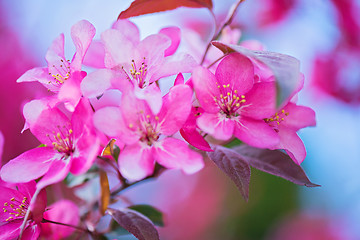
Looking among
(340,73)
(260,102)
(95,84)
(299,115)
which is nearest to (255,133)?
(260,102)

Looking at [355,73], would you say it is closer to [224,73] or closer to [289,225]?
[289,225]

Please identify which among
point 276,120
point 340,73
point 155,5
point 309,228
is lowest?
point 309,228

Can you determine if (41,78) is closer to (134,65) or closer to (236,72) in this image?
(134,65)

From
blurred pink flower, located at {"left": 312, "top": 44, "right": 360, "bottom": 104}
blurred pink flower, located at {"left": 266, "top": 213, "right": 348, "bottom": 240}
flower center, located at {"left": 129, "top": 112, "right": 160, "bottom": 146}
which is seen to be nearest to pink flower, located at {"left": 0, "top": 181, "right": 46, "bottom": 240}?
flower center, located at {"left": 129, "top": 112, "right": 160, "bottom": 146}

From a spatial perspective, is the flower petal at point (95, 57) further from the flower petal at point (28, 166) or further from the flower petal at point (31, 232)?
the flower petal at point (31, 232)

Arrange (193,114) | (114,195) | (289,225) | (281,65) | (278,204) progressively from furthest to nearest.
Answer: (278,204)
(289,225)
(114,195)
(193,114)
(281,65)

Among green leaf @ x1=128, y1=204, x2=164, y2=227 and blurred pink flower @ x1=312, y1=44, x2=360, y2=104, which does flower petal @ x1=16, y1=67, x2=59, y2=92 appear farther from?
blurred pink flower @ x1=312, y1=44, x2=360, y2=104

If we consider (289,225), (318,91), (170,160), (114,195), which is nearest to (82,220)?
(114,195)
